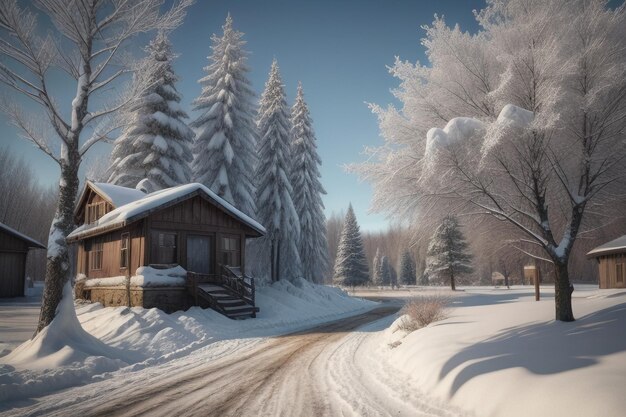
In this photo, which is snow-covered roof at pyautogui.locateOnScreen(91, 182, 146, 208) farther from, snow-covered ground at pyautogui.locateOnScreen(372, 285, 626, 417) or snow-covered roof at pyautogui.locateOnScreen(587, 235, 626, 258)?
snow-covered roof at pyautogui.locateOnScreen(587, 235, 626, 258)

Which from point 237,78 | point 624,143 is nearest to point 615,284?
point 624,143

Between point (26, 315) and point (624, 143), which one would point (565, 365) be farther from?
point (26, 315)

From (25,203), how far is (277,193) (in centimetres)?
3571

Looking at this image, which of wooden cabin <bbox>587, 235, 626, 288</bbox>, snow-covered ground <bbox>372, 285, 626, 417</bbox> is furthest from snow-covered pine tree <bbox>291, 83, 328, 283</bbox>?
snow-covered ground <bbox>372, 285, 626, 417</bbox>

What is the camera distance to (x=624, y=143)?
7.88 meters

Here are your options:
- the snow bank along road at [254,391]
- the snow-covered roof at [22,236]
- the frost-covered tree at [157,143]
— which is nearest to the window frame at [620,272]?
the snow bank along road at [254,391]

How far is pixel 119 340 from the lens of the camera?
1177 centimetres

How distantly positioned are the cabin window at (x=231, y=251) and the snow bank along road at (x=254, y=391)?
32.8 feet

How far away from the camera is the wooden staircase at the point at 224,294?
664 inches

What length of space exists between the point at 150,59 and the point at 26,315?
15.0 metres

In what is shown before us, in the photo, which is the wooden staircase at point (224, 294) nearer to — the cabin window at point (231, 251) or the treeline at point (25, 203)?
the cabin window at point (231, 251)

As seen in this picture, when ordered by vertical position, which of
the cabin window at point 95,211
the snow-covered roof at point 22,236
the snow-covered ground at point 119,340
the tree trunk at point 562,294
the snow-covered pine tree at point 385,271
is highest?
the cabin window at point 95,211

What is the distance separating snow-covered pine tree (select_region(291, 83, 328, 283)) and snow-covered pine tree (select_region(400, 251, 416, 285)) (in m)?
41.6

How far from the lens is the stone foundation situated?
1603 cm
